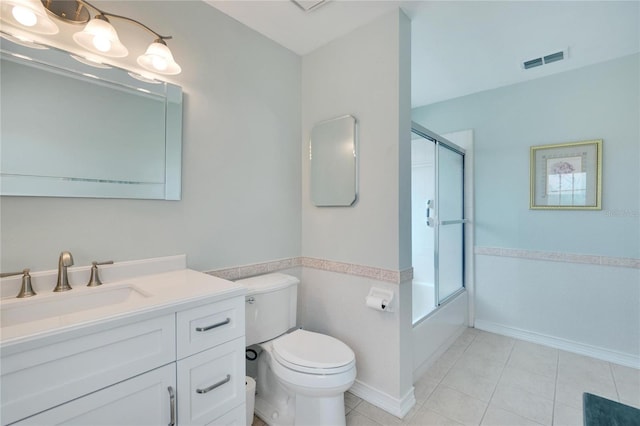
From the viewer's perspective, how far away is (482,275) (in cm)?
286

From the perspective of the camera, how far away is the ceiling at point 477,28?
1668mm

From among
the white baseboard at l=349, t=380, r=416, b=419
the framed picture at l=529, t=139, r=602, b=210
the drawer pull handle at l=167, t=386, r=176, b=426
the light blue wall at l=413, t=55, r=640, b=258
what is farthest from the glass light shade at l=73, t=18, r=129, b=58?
the framed picture at l=529, t=139, r=602, b=210

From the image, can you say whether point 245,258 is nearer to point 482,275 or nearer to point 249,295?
point 249,295

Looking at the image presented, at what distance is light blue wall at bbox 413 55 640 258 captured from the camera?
2201mm

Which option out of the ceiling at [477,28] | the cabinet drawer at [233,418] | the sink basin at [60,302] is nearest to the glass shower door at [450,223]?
the ceiling at [477,28]

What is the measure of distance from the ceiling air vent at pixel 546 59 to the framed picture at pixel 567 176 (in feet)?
2.29

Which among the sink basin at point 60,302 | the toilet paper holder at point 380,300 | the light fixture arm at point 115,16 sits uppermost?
the light fixture arm at point 115,16

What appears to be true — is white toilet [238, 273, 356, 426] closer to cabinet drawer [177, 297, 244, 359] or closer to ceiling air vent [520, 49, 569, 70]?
cabinet drawer [177, 297, 244, 359]

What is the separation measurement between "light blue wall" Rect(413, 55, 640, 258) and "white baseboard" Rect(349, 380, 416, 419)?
1.82 m

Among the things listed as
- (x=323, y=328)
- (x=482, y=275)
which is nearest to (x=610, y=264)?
(x=482, y=275)

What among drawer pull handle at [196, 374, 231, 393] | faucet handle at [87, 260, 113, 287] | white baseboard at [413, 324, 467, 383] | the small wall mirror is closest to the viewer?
drawer pull handle at [196, 374, 231, 393]

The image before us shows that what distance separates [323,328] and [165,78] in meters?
1.86

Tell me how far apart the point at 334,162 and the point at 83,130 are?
1352mm

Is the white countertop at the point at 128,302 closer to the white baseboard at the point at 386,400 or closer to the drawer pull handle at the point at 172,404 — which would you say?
the drawer pull handle at the point at 172,404
